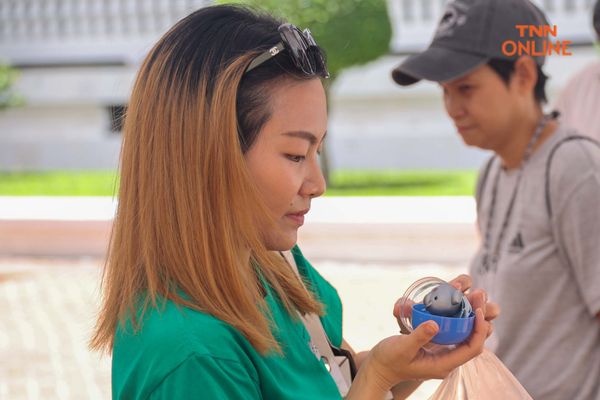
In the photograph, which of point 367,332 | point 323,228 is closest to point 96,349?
point 367,332

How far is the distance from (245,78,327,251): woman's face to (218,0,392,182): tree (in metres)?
9.10

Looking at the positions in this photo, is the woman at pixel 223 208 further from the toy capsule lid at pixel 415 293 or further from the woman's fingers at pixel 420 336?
the toy capsule lid at pixel 415 293

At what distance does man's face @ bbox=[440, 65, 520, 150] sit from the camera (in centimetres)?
257

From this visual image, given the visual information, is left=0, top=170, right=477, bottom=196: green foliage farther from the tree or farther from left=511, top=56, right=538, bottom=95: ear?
left=511, top=56, right=538, bottom=95: ear

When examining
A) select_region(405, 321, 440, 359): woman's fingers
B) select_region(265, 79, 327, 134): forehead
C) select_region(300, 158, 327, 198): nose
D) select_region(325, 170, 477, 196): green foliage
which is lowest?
select_region(325, 170, 477, 196): green foliage

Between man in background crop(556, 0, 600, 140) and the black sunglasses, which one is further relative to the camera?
man in background crop(556, 0, 600, 140)

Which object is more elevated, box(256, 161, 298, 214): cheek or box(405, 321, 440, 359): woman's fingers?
box(256, 161, 298, 214): cheek

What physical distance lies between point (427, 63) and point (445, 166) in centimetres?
1235

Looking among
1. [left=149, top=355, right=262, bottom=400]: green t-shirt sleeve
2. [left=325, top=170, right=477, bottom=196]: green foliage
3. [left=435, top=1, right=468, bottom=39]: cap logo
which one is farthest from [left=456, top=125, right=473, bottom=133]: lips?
[left=325, top=170, right=477, bottom=196]: green foliage

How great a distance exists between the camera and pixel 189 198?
62.2 inches

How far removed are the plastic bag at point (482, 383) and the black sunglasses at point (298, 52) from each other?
647mm

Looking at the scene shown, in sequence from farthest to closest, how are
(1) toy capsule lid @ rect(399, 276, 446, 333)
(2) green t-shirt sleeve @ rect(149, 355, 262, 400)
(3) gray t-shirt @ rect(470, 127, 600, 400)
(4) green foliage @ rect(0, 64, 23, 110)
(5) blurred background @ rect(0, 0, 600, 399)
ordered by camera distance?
1. (4) green foliage @ rect(0, 64, 23, 110)
2. (5) blurred background @ rect(0, 0, 600, 399)
3. (3) gray t-shirt @ rect(470, 127, 600, 400)
4. (1) toy capsule lid @ rect(399, 276, 446, 333)
5. (2) green t-shirt sleeve @ rect(149, 355, 262, 400)

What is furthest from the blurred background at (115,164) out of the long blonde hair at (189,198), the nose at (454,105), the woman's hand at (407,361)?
the nose at (454,105)

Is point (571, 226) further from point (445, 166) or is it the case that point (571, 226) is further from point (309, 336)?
point (445, 166)
